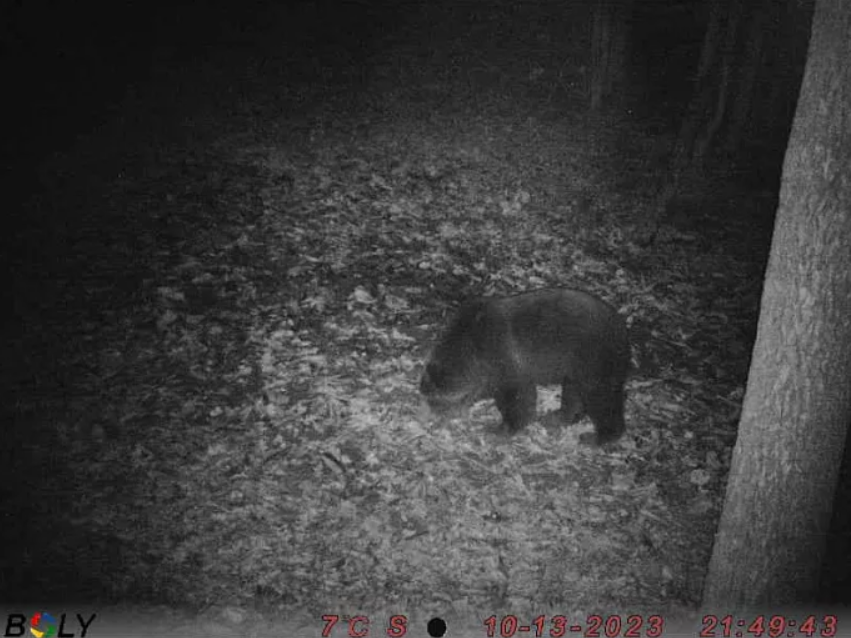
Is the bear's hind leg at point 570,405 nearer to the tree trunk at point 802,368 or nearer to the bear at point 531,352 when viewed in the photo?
the bear at point 531,352

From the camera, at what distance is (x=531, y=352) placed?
17.8ft

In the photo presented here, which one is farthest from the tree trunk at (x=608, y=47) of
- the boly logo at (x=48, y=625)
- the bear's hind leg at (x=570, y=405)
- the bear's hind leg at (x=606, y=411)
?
the boly logo at (x=48, y=625)

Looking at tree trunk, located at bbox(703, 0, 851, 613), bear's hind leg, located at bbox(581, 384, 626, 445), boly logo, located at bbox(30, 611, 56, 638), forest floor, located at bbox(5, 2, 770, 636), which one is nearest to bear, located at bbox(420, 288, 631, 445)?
bear's hind leg, located at bbox(581, 384, 626, 445)

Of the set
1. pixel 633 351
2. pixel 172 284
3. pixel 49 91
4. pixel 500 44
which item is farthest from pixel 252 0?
pixel 633 351

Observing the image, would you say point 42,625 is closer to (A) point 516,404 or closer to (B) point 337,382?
(B) point 337,382

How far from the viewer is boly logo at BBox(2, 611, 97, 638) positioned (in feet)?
12.9

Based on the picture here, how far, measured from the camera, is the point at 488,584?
14.7 ft

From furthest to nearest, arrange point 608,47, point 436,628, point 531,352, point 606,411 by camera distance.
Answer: point 608,47 < point 606,411 < point 531,352 < point 436,628

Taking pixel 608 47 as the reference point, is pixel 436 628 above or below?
below

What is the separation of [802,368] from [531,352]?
95.2 inches

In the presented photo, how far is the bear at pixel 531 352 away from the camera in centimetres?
537

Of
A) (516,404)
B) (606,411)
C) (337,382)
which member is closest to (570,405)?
(606,411)

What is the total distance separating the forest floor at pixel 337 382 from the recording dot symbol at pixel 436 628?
63mm

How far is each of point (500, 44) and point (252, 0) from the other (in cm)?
805
